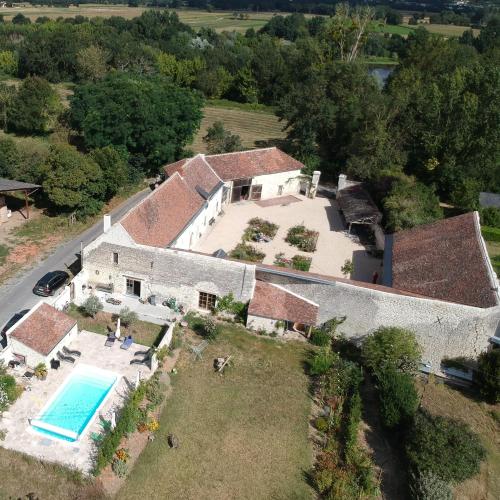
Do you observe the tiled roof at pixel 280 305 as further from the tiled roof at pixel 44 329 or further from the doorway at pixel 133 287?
the tiled roof at pixel 44 329

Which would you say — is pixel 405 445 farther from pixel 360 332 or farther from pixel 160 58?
pixel 160 58

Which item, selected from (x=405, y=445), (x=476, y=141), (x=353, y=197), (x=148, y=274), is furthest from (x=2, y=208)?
(x=476, y=141)

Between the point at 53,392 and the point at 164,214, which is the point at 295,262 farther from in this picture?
the point at 53,392

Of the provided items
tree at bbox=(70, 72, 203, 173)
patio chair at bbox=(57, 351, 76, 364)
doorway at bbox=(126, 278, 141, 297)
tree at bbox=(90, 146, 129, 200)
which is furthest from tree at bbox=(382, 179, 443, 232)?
patio chair at bbox=(57, 351, 76, 364)

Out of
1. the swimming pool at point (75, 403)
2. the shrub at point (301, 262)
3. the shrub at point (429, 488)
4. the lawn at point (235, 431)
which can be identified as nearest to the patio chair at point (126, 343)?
the swimming pool at point (75, 403)

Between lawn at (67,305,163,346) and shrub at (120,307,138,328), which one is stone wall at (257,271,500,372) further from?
shrub at (120,307,138,328)
